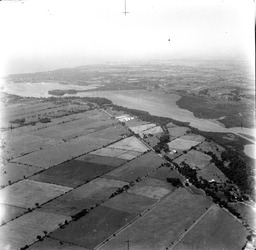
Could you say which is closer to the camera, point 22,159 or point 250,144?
point 22,159

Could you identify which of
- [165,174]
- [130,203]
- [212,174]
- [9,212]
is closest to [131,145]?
[165,174]

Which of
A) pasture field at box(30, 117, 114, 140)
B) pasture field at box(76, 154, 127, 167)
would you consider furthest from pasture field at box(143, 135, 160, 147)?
pasture field at box(30, 117, 114, 140)

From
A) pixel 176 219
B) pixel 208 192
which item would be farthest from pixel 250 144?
pixel 176 219

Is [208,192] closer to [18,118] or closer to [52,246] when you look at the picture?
[52,246]

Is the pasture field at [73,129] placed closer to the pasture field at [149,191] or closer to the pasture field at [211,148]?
the pasture field at [211,148]

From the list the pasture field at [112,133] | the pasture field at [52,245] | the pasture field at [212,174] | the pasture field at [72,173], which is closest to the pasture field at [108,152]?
the pasture field at [72,173]

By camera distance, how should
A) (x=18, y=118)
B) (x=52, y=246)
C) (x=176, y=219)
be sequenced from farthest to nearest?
(x=18, y=118), (x=176, y=219), (x=52, y=246)
